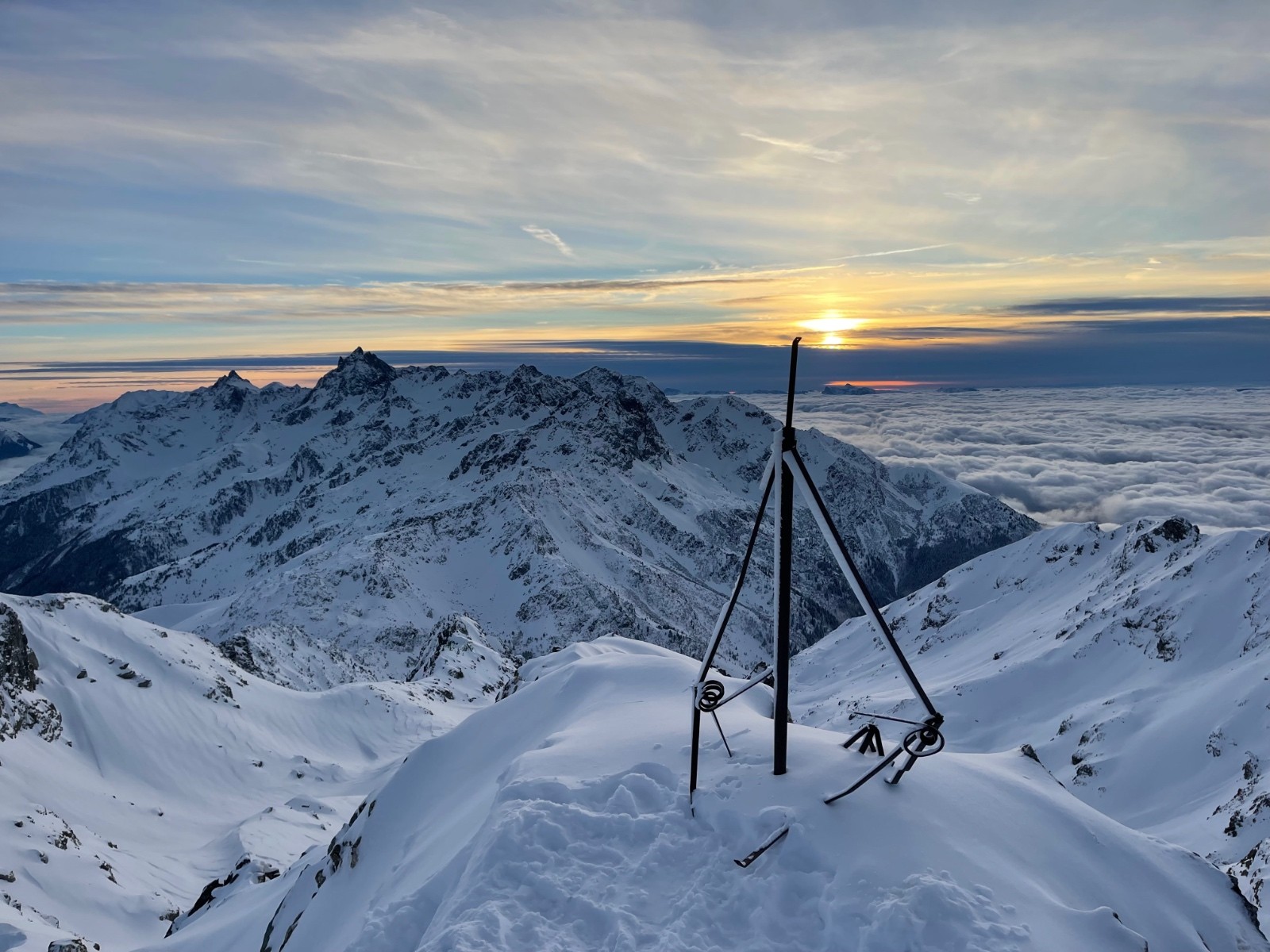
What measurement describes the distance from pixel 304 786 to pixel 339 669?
56.6 m

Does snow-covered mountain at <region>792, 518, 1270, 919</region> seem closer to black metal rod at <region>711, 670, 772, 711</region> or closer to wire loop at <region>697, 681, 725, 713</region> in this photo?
black metal rod at <region>711, 670, 772, 711</region>

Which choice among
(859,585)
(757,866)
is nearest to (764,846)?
(757,866)

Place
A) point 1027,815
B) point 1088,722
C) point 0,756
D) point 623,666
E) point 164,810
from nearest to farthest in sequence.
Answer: point 1027,815 → point 623,666 → point 0,756 → point 164,810 → point 1088,722

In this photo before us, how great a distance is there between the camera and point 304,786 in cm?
6162

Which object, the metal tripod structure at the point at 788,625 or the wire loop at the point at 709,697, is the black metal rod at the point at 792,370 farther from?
the wire loop at the point at 709,697

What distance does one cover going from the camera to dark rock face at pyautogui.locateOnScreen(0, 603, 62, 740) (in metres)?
49.7

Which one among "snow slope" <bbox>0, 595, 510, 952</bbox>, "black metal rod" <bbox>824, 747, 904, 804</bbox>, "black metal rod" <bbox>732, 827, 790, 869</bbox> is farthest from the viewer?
"snow slope" <bbox>0, 595, 510, 952</bbox>

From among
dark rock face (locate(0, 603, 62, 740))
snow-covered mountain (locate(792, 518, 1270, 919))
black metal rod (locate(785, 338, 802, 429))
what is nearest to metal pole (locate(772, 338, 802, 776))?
black metal rod (locate(785, 338, 802, 429))

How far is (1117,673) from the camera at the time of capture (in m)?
87.8

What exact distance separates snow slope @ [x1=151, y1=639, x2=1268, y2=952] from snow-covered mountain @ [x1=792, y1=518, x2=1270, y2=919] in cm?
2333

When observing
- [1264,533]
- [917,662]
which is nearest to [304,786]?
[917,662]

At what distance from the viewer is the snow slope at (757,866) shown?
9430 millimetres

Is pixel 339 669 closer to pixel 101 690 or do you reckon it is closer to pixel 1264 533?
pixel 101 690

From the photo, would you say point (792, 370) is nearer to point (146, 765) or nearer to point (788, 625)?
point (788, 625)
